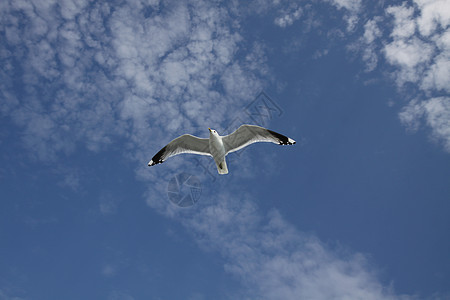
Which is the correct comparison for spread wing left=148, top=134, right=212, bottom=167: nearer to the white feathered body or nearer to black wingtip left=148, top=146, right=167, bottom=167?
black wingtip left=148, top=146, right=167, bottom=167

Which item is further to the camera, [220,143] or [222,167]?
[222,167]

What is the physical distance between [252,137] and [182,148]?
11.2ft

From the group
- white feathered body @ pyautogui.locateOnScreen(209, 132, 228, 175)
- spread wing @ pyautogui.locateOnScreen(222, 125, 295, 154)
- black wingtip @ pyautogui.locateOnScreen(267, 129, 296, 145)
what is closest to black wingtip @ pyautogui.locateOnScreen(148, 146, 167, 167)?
white feathered body @ pyautogui.locateOnScreen(209, 132, 228, 175)

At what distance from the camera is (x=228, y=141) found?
1703cm

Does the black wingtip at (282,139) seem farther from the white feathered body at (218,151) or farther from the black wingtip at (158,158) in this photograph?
the black wingtip at (158,158)

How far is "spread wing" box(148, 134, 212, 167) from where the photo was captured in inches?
682

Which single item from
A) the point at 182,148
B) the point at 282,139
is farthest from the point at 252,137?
the point at 182,148

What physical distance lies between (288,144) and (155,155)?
6272mm

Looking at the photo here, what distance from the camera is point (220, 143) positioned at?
660 inches

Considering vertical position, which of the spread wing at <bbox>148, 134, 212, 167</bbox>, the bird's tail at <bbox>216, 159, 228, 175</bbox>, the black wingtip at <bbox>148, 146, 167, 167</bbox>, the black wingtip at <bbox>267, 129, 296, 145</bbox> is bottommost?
the bird's tail at <bbox>216, 159, 228, 175</bbox>

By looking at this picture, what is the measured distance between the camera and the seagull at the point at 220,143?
16625 millimetres

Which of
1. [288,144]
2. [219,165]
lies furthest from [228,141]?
[288,144]

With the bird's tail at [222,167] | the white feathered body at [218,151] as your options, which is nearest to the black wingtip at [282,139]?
the white feathered body at [218,151]

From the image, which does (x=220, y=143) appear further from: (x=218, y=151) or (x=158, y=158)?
(x=158, y=158)
